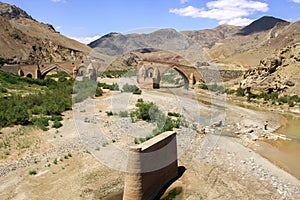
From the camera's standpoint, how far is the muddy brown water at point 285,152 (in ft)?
34.1

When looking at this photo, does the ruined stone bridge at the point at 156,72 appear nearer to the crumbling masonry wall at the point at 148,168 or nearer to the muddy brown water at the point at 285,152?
the muddy brown water at the point at 285,152

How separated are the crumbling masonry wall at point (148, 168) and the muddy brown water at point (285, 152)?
457 centimetres

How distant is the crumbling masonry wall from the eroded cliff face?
792 inches

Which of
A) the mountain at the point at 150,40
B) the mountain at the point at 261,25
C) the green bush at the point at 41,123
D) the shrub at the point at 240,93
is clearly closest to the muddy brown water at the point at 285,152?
the mountain at the point at 150,40

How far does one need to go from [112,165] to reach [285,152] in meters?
7.24

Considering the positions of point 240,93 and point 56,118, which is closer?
point 56,118

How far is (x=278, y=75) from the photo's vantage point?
1069 inches

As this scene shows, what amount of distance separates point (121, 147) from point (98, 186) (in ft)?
10.5

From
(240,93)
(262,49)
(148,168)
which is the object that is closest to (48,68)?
(240,93)

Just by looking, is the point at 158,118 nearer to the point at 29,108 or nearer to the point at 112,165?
the point at 112,165

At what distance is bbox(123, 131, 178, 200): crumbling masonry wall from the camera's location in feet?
21.8

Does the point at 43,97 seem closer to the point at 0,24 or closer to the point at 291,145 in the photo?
the point at 291,145

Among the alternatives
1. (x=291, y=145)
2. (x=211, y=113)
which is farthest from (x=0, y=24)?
(x=291, y=145)

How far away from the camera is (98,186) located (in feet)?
26.0
